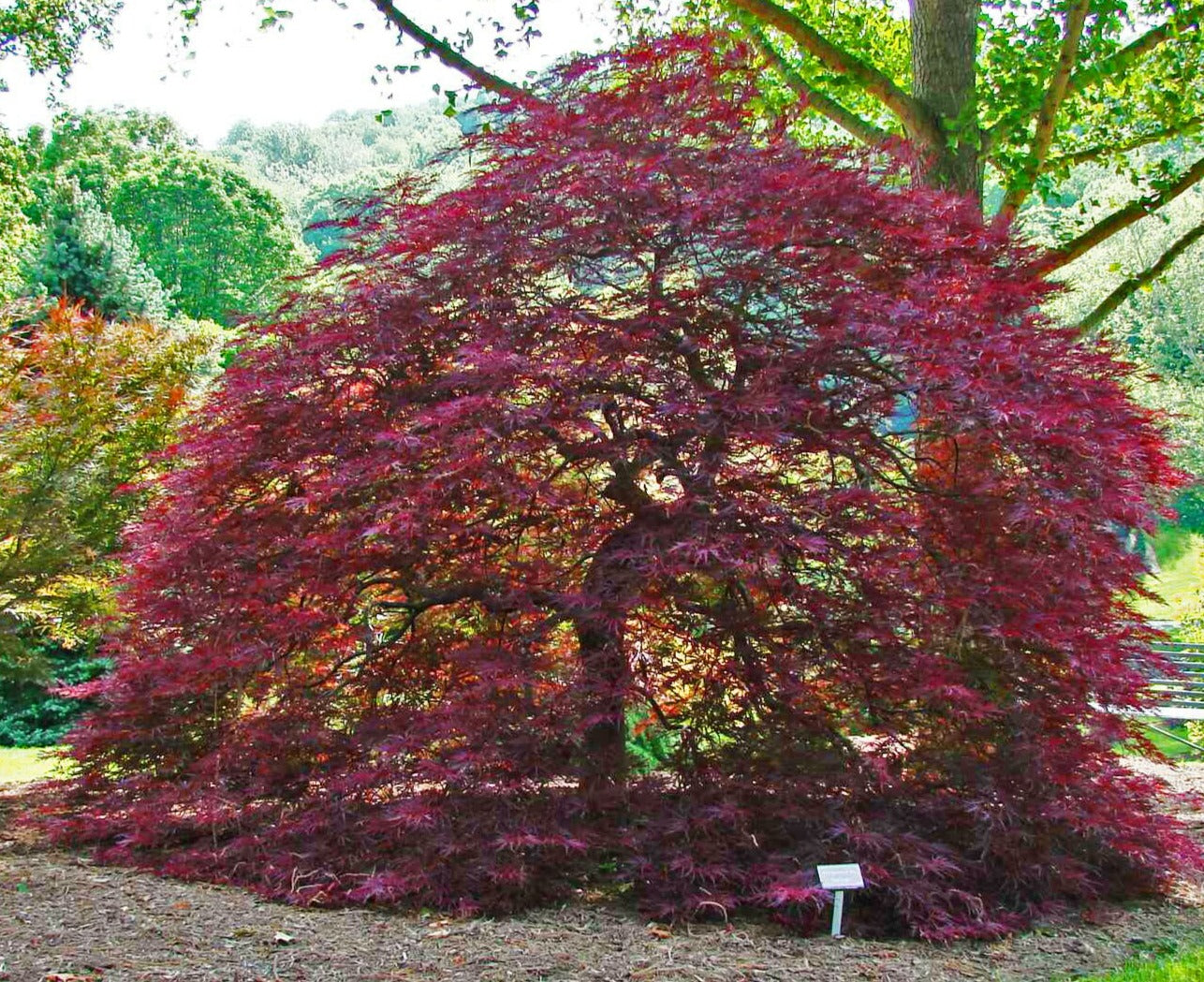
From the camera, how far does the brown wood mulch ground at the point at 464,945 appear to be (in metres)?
3.31

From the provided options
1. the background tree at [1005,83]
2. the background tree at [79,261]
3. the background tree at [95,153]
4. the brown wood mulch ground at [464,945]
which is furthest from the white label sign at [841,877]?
the background tree at [95,153]

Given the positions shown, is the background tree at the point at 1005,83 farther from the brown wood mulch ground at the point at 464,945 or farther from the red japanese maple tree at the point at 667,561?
the brown wood mulch ground at the point at 464,945

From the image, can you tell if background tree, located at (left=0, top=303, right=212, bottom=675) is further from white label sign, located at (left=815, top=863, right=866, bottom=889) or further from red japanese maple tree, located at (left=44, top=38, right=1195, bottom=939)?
white label sign, located at (left=815, top=863, right=866, bottom=889)

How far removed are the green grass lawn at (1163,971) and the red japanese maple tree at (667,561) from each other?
0.49m

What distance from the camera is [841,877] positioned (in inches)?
144

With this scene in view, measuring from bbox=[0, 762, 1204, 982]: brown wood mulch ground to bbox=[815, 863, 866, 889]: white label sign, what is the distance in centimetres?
22

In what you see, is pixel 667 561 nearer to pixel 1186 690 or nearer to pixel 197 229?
pixel 1186 690

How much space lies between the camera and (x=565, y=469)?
Answer: 4895 mm

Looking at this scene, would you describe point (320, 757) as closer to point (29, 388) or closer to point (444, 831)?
point (444, 831)

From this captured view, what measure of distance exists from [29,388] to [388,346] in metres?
2.74

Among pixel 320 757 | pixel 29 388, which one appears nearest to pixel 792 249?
pixel 320 757

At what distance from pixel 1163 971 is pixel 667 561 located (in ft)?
6.74

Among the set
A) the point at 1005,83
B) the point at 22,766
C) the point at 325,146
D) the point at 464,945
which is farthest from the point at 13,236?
the point at 325,146

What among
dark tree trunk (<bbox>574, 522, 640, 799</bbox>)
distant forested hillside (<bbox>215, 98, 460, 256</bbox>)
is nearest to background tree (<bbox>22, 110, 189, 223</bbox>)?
distant forested hillside (<bbox>215, 98, 460, 256</bbox>)
